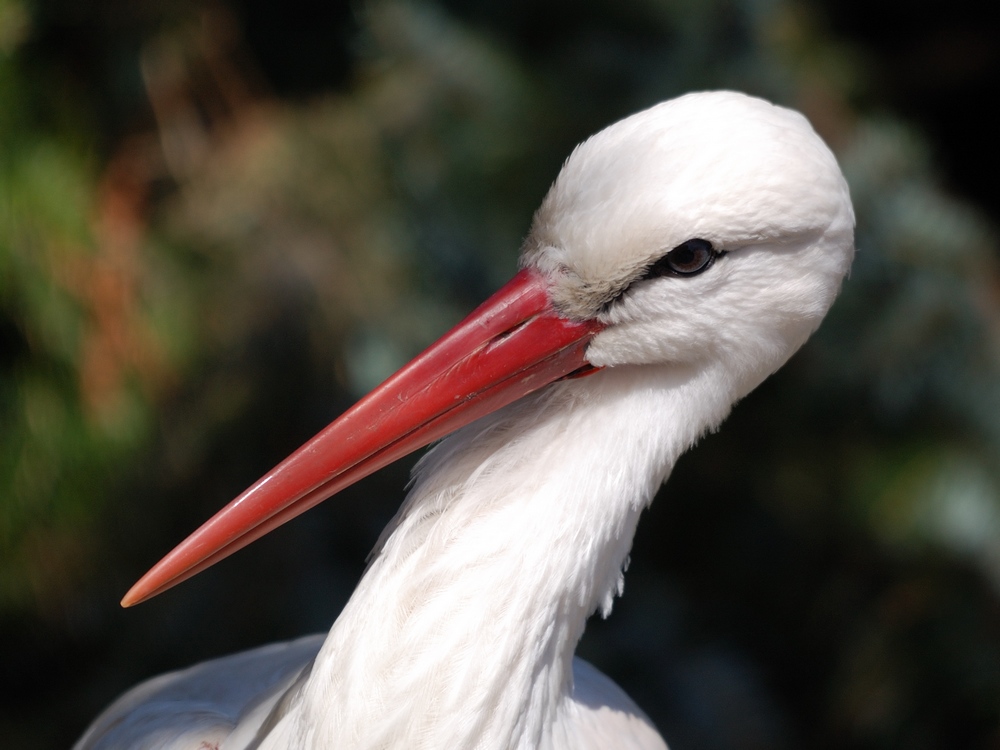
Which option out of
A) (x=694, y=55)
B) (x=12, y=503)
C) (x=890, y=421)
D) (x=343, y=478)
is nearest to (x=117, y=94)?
(x=12, y=503)

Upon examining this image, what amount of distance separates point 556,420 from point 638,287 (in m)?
0.15

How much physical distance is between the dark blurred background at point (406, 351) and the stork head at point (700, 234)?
32.7 inches

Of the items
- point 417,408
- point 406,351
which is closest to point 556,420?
point 417,408

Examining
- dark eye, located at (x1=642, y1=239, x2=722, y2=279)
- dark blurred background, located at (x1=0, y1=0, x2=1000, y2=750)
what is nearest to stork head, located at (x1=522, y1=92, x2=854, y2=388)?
dark eye, located at (x1=642, y1=239, x2=722, y2=279)

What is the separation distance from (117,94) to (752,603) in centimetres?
178

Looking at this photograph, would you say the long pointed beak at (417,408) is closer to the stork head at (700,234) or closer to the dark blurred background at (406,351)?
the stork head at (700,234)

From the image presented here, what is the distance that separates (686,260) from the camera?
0.88 m

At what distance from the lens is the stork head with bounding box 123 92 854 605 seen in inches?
33.3

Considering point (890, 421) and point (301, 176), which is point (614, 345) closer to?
point (890, 421)

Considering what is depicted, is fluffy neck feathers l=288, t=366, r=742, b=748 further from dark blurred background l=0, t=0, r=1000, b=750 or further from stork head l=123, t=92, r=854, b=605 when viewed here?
A: dark blurred background l=0, t=0, r=1000, b=750

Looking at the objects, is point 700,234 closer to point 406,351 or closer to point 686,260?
point 686,260

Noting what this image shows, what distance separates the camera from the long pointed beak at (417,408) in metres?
0.89

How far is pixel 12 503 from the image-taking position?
6.10 feet

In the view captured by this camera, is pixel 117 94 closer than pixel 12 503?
No
